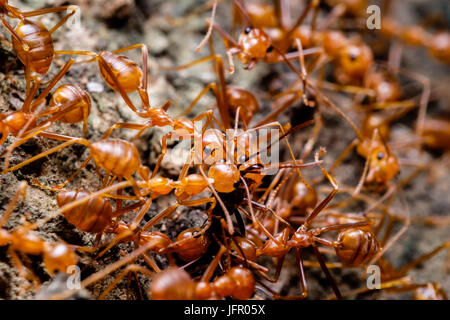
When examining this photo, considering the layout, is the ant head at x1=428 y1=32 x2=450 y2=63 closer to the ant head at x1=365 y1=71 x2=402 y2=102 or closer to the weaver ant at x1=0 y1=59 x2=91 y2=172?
the ant head at x1=365 y1=71 x2=402 y2=102

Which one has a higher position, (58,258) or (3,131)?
(3,131)

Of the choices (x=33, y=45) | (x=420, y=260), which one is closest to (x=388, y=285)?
(x=420, y=260)

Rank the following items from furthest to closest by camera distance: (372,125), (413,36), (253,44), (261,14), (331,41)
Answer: (413,36), (331,41), (261,14), (372,125), (253,44)

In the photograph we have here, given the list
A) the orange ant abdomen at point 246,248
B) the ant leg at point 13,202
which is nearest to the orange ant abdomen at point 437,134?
the orange ant abdomen at point 246,248

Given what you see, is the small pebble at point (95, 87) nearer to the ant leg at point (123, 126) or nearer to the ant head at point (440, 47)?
the ant leg at point (123, 126)

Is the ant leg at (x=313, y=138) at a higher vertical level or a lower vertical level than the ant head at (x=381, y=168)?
higher

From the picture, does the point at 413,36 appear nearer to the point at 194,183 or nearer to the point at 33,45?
the point at 194,183

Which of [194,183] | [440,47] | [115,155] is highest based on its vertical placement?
[115,155]

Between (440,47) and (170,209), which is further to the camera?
(440,47)
